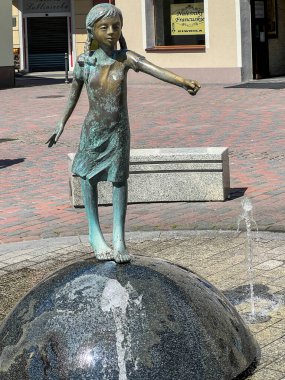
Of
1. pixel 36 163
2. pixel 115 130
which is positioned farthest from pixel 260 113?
pixel 115 130

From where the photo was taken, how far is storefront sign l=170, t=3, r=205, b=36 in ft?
82.5

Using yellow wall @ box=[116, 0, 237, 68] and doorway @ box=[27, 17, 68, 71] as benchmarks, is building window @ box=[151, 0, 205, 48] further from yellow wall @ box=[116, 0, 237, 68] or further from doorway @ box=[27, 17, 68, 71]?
doorway @ box=[27, 17, 68, 71]

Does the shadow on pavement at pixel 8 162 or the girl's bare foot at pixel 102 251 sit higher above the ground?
the shadow on pavement at pixel 8 162

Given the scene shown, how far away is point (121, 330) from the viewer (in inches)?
174

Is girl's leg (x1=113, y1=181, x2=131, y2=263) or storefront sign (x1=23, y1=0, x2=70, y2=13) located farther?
storefront sign (x1=23, y1=0, x2=70, y2=13)

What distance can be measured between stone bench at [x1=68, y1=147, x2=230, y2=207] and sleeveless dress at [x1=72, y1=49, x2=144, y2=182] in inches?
184

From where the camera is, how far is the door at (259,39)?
24234 mm

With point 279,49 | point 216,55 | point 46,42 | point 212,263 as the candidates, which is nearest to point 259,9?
point 279,49

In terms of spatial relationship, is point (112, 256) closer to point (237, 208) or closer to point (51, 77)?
point (237, 208)

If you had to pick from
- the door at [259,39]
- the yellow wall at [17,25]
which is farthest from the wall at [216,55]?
the yellow wall at [17,25]

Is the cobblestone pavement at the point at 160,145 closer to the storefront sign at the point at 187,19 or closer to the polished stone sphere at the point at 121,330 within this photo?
the storefront sign at the point at 187,19

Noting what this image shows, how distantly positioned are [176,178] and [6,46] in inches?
687

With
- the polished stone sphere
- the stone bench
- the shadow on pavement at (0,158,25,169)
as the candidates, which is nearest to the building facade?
the shadow on pavement at (0,158,25,169)

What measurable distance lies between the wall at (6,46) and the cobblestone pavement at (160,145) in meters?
1.79
